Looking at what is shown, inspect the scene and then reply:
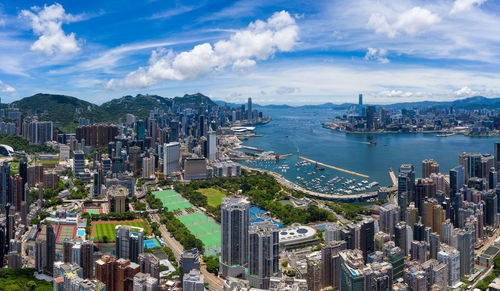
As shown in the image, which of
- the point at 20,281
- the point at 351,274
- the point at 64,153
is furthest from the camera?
the point at 64,153

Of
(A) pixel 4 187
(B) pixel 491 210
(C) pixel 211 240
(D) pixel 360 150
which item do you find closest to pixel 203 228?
(C) pixel 211 240

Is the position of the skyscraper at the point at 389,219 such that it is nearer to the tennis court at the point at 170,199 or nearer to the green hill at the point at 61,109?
the tennis court at the point at 170,199

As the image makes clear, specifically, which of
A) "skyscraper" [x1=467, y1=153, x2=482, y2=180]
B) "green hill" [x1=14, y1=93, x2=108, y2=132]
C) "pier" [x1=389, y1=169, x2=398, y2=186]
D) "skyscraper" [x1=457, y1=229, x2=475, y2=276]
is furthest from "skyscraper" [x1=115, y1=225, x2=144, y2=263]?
"green hill" [x1=14, y1=93, x2=108, y2=132]

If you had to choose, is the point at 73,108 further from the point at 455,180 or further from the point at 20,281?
the point at 455,180

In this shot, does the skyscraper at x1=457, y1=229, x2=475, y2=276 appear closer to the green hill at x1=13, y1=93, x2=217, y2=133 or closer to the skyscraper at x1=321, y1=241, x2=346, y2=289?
the skyscraper at x1=321, y1=241, x2=346, y2=289

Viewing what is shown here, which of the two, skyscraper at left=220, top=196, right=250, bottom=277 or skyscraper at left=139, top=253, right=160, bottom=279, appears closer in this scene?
skyscraper at left=139, top=253, right=160, bottom=279

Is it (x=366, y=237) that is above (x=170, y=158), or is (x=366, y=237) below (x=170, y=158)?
below
